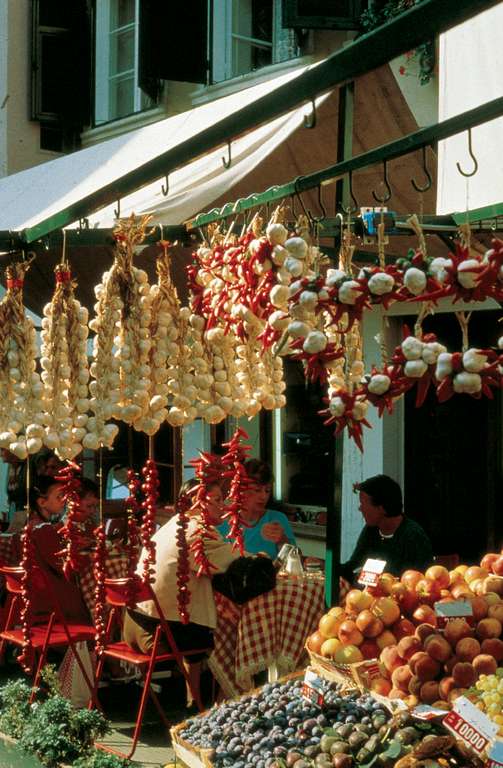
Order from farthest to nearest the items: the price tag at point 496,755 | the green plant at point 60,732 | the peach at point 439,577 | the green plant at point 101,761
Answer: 1. the green plant at point 60,732
2. the green plant at point 101,761
3. the peach at point 439,577
4. the price tag at point 496,755

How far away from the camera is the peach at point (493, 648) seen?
4211 millimetres

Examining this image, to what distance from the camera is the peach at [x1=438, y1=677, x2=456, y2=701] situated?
13.4 ft

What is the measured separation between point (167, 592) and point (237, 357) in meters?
1.42

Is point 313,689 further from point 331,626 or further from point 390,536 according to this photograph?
point 390,536

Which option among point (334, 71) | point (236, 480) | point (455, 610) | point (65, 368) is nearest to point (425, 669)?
point (455, 610)

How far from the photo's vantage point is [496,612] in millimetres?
4395

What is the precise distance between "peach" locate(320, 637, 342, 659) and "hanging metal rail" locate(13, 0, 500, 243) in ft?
6.79

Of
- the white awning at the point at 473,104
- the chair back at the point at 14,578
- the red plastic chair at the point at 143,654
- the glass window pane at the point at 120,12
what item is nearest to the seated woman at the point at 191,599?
the red plastic chair at the point at 143,654

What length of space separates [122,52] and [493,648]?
30.9 ft

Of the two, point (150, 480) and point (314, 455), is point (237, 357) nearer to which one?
point (150, 480)

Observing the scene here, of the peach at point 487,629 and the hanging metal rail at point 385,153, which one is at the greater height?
the hanging metal rail at point 385,153

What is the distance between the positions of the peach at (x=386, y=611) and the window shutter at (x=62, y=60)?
29.5 ft

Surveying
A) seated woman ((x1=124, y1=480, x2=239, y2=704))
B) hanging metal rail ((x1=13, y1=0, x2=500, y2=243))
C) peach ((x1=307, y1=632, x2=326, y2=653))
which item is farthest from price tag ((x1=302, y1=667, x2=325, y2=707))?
hanging metal rail ((x1=13, y1=0, x2=500, y2=243))

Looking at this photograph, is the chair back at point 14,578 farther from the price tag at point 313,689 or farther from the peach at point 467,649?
the peach at point 467,649
